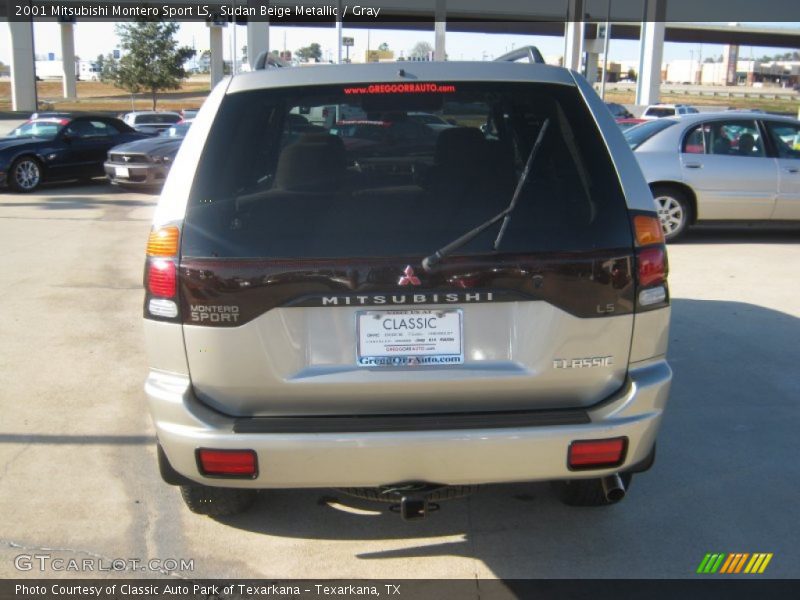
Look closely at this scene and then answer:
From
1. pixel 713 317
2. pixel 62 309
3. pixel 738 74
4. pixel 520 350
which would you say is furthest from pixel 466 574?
pixel 738 74

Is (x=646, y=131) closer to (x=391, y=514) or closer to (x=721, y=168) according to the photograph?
(x=721, y=168)

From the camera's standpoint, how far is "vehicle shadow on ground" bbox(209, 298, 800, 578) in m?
3.41

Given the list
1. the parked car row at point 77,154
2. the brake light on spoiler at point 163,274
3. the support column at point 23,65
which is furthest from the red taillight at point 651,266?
the support column at point 23,65

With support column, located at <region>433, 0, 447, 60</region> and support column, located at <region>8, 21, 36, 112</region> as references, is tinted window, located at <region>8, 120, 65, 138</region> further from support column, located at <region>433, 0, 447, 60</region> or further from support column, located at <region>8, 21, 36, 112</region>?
support column, located at <region>8, 21, 36, 112</region>

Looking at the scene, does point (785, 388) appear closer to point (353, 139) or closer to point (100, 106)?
point (353, 139)

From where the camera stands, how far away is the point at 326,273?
2791 mm

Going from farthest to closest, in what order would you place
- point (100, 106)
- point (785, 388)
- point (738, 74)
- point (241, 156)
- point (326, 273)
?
point (738, 74) → point (100, 106) → point (785, 388) → point (241, 156) → point (326, 273)

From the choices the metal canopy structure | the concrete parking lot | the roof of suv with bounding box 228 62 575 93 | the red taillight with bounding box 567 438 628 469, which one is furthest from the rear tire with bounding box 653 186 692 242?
the metal canopy structure

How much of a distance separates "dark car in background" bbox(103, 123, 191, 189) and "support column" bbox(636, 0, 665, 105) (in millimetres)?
33757

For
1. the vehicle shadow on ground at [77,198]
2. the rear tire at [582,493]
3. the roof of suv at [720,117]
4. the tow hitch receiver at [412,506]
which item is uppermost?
the roof of suv at [720,117]

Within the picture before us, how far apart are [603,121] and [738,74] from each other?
598 ft

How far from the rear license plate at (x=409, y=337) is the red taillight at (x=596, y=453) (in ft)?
1.70

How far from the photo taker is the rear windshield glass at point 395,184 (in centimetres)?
285

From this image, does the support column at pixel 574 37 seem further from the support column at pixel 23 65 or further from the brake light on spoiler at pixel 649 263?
the brake light on spoiler at pixel 649 263
